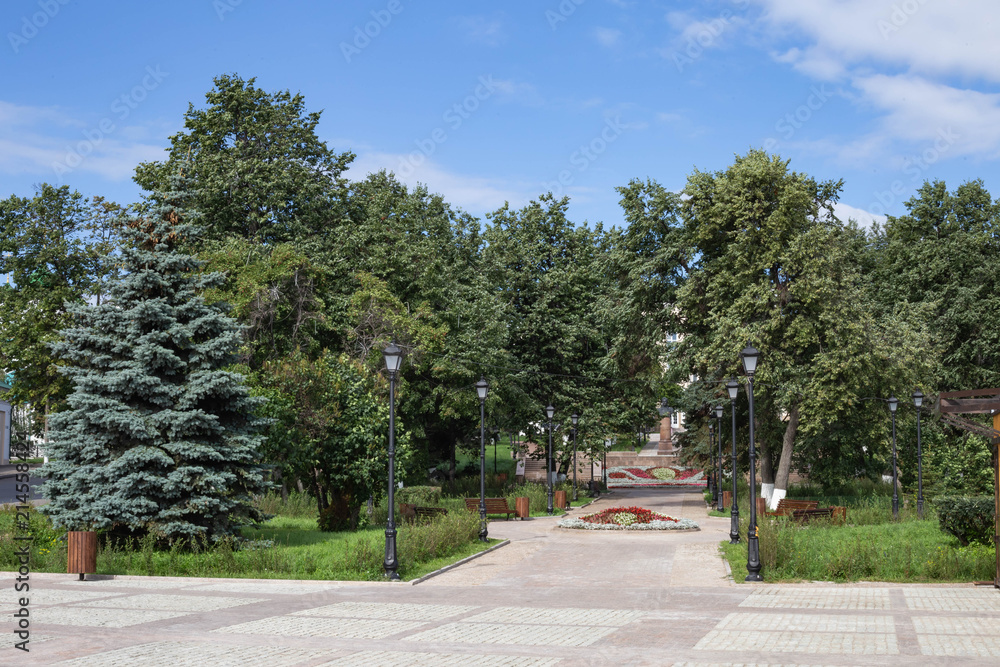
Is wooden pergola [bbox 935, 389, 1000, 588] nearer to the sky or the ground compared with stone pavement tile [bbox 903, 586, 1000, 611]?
nearer to the sky

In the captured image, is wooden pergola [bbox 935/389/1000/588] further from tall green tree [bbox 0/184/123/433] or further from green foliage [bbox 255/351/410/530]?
tall green tree [bbox 0/184/123/433]

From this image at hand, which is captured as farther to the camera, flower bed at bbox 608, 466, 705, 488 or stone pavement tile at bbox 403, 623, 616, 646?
flower bed at bbox 608, 466, 705, 488

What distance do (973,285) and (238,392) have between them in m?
37.3

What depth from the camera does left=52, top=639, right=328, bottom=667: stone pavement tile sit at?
9.27 metres

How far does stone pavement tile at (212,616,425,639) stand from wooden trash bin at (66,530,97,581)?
594 centimetres

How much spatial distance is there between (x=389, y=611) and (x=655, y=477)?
5418 centimetres

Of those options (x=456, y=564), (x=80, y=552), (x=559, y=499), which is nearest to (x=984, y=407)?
(x=456, y=564)

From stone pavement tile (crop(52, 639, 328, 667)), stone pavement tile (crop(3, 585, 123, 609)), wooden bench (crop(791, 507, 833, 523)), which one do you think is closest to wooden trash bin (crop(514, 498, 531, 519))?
wooden bench (crop(791, 507, 833, 523))

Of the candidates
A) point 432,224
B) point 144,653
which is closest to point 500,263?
point 432,224

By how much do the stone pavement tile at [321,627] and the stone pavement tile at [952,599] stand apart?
7554 mm

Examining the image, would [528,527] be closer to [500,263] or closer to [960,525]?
[960,525]

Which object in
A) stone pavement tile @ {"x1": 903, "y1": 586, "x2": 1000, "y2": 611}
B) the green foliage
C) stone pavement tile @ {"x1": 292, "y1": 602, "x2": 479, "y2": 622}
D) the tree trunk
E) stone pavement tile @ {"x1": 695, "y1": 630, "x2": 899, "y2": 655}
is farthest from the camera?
Result: the tree trunk

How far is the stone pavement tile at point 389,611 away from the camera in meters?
12.5

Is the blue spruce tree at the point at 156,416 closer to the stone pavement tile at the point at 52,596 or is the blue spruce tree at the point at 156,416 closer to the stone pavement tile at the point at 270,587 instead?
the stone pavement tile at the point at 270,587
